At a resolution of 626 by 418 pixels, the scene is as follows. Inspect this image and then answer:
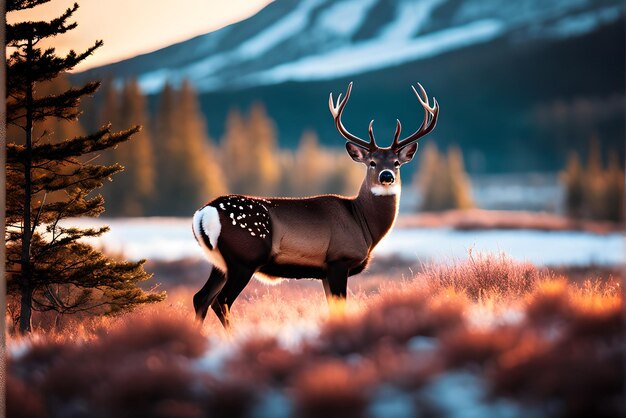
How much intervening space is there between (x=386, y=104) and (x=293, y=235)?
17810 centimetres

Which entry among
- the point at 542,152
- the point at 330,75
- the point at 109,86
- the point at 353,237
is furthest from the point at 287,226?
the point at 330,75

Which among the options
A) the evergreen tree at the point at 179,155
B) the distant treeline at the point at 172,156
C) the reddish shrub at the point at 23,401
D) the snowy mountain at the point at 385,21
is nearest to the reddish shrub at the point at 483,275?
the snowy mountain at the point at 385,21

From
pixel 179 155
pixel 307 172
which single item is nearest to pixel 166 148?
pixel 179 155

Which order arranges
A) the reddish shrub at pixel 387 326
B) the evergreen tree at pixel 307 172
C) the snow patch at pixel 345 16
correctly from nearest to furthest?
1. the reddish shrub at pixel 387 326
2. the snow patch at pixel 345 16
3. the evergreen tree at pixel 307 172

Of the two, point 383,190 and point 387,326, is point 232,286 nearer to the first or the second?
point 383,190

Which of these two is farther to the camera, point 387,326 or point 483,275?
point 483,275

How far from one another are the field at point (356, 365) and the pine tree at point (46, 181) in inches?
→ 68.8

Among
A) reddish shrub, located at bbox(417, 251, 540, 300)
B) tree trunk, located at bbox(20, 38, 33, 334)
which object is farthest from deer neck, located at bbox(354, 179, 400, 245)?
tree trunk, located at bbox(20, 38, 33, 334)

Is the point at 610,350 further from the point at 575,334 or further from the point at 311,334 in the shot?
the point at 311,334

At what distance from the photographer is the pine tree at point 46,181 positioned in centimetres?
779

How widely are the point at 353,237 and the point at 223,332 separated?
161 centimetres

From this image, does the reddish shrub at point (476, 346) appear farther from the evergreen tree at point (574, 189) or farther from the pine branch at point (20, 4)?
the evergreen tree at point (574, 189)

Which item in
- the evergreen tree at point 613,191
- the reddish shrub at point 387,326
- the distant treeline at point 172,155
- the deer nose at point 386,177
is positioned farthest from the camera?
the evergreen tree at point 613,191

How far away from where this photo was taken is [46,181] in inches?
317
